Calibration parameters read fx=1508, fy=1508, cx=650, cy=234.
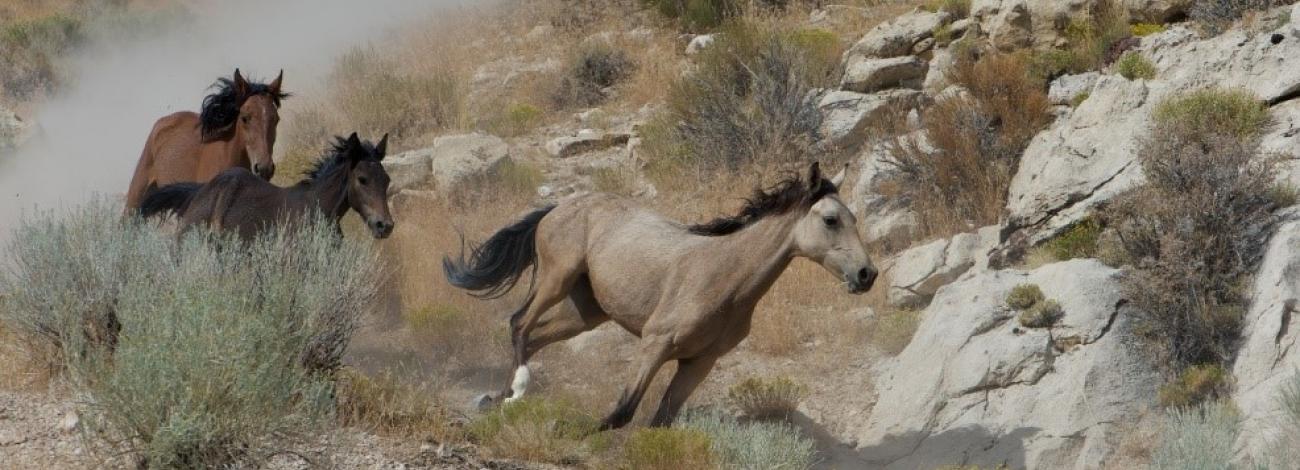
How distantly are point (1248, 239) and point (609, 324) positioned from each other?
17.6 ft

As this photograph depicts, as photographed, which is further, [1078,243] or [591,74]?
[591,74]

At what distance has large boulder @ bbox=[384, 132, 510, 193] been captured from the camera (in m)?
16.6

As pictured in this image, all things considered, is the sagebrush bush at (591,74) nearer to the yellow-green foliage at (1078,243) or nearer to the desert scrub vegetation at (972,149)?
the desert scrub vegetation at (972,149)

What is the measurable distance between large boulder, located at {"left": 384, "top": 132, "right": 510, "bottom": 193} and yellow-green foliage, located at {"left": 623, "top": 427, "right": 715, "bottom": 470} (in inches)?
304

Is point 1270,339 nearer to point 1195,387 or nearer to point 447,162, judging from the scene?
point 1195,387

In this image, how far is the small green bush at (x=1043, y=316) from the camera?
10.6 m

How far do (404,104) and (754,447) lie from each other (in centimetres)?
1233

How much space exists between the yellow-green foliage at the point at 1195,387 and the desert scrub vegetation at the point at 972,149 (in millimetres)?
3912

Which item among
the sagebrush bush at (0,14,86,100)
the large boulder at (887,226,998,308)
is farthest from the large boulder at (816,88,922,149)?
the sagebrush bush at (0,14,86,100)

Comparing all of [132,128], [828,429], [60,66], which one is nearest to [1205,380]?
[828,429]

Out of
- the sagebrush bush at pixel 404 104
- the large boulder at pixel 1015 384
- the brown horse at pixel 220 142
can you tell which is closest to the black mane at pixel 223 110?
the brown horse at pixel 220 142

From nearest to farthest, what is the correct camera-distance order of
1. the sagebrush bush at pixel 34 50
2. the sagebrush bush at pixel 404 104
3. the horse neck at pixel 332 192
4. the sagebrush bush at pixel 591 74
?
1. the horse neck at pixel 332 192
2. the sagebrush bush at pixel 404 104
3. the sagebrush bush at pixel 591 74
4. the sagebrush bush at pixel 34 50

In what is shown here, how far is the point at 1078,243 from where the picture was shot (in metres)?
11.6

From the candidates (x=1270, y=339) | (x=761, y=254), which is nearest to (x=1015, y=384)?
(x=1270, y=339)
